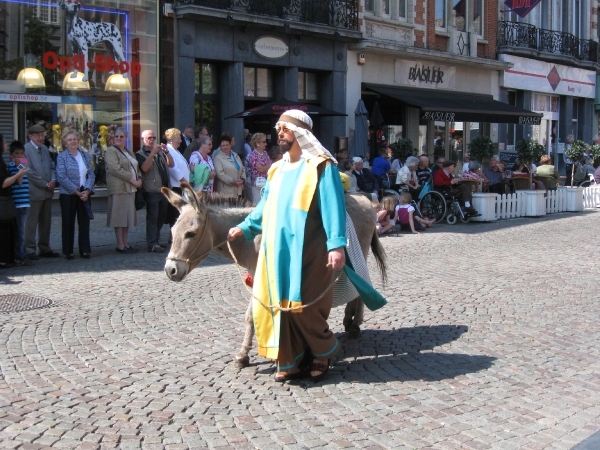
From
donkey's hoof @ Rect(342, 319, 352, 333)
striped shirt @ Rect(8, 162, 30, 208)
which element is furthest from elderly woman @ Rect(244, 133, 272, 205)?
donkey's hoof @ Rect(342, 319, 352, 333)

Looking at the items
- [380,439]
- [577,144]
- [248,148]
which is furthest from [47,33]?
[577,144]

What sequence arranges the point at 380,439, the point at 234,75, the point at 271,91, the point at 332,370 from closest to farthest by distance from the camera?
the point at 380,439
the point at 332,370
the point at 234,75
the point at 271,91

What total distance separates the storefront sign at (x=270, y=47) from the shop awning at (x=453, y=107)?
3836 millimetres

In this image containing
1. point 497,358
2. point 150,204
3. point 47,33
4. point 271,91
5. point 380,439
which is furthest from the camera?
point 271,91

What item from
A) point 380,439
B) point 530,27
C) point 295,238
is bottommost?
point 380,439

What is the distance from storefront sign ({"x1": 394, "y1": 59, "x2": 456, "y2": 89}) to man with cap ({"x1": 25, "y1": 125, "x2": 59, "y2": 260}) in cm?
1530

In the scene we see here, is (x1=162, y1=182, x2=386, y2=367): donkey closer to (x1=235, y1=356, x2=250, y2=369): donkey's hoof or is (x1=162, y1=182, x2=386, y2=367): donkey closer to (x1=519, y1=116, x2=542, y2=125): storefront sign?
(x1=235, y1=356, x2=250, y2=369): donkey's hoof

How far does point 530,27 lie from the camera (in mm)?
31750

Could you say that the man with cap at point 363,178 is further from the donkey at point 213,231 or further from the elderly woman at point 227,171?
the donkey at point 213,231

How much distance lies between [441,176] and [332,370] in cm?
1180

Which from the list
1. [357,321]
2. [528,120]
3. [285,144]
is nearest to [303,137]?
[285,144]

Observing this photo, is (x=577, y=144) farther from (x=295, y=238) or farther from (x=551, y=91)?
(x=295, y=238)

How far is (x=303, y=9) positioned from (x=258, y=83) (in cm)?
235

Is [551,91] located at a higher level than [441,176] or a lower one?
higher
